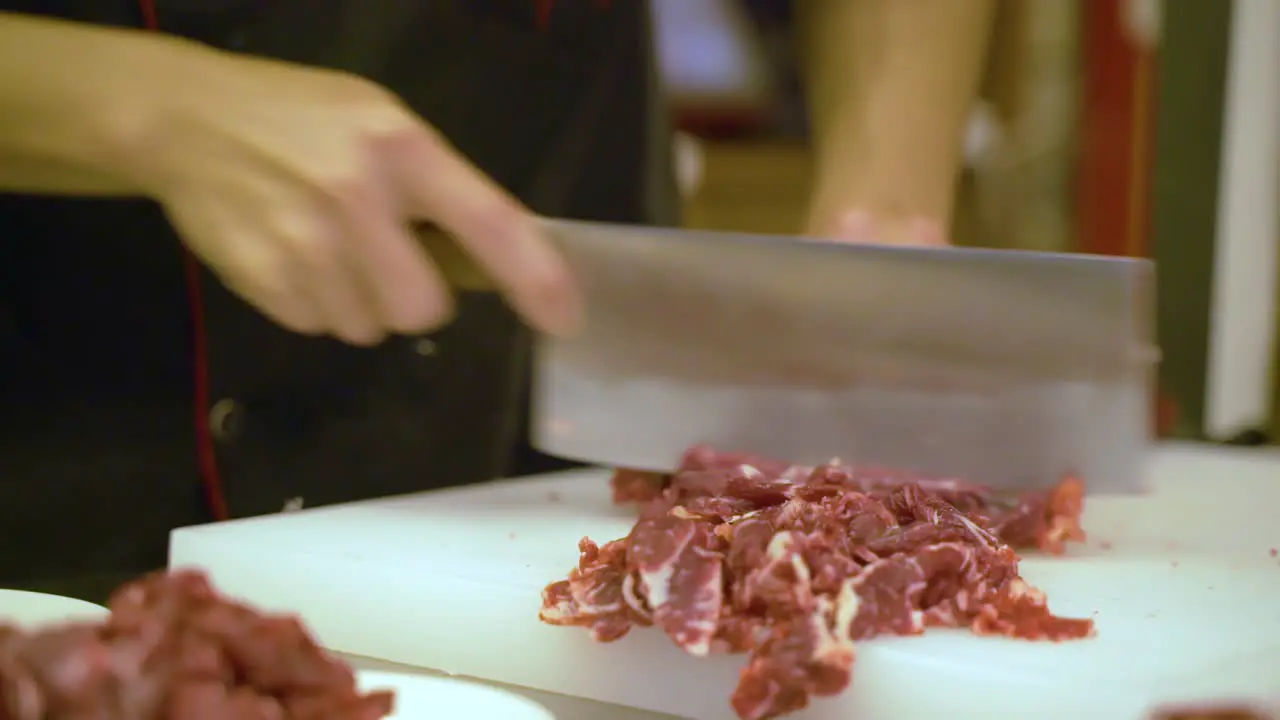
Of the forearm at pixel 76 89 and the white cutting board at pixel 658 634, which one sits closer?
the white cutting board at pixel 658 634

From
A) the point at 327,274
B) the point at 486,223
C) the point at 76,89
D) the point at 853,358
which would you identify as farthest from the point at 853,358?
the point at 76,89

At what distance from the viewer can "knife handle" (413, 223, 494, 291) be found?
142cm

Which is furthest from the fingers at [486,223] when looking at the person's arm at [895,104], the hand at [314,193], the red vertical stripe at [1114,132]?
the red vertical stripe at [1114,132]

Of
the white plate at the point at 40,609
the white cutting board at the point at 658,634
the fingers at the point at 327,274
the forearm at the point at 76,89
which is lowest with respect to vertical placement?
the white cutting board at the point at 658,634

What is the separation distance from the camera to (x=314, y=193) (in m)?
1.18

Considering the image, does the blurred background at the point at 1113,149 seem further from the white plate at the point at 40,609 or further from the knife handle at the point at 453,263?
the white plate at the point at 40,609

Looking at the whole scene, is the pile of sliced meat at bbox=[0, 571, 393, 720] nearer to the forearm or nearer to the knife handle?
the forearm

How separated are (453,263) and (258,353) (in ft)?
0.95

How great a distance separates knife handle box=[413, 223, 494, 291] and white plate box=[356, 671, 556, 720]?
2.20 feet

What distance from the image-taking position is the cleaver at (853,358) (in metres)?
1.25

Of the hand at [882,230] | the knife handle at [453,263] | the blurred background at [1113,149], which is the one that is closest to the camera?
the knife handle at [453,263]

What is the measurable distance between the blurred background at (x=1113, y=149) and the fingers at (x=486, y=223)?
155 centimetres

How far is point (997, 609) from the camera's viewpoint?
37.7 inches

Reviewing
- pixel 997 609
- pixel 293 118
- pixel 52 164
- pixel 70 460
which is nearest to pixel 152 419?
pixel 70 460
